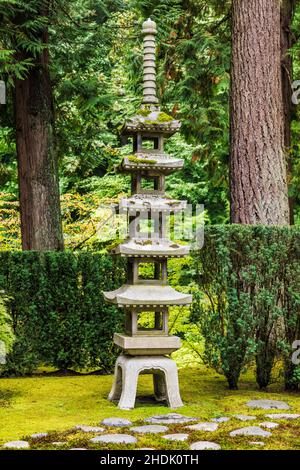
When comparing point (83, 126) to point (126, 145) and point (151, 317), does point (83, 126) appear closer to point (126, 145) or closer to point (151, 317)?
point (151, 317)

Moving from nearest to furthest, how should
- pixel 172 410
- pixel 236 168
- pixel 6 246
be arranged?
pixel 172 410 < pixel 236 168 < pixel 6 246

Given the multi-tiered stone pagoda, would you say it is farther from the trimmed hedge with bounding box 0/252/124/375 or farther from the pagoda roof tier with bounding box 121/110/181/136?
the trimmed hedge with bounding box 0/252/124/375

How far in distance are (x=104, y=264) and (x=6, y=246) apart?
20.7 feet

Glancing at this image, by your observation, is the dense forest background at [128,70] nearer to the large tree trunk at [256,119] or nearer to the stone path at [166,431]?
the large tree trunk at [256,119]

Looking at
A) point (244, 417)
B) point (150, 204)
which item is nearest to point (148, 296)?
point (150, 204)

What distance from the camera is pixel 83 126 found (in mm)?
13219

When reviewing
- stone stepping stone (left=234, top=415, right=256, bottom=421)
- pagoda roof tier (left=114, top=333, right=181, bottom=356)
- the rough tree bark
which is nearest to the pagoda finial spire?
pagoda roof tier (left=114, top=333, right=181, bottom=356)

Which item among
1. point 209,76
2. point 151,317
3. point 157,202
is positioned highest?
point 209,76

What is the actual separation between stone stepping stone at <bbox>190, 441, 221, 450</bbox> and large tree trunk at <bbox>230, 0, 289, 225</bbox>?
3.89 metres

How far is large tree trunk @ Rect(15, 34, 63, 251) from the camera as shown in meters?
10.2

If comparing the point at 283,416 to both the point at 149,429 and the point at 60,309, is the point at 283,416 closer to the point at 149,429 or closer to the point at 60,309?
the point at 149,429

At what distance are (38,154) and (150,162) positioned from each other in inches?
151

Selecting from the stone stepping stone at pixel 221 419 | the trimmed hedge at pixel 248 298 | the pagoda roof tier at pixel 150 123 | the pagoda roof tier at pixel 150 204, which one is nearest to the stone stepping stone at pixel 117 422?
the stone stepping stone at pixel 221 419
